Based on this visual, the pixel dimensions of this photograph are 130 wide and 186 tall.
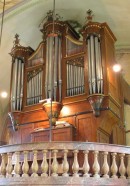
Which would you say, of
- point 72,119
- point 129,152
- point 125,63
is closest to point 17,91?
point 72,119

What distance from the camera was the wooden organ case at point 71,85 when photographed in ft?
27.8

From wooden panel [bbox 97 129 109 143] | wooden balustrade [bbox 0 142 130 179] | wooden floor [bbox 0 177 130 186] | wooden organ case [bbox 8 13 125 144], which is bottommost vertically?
wooden floor [bbox 0 177 130 186]

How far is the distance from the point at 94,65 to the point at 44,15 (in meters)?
2.76

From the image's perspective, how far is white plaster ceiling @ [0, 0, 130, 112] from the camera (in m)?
9.98

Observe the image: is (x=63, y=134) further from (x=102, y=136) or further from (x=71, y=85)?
(x=71, y=85)

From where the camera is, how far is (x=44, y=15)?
34.8ft

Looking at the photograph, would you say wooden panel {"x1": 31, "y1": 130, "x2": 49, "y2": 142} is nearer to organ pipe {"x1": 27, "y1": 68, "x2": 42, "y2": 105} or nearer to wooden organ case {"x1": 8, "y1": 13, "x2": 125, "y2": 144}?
wooden organ case {"x1": 8, "y1": 13, "x2": 125, "y2": 144}

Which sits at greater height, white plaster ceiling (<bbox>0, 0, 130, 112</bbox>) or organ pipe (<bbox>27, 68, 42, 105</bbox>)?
white plaster ceiling (<bbox>0, 0, 130, 112</bbox>)

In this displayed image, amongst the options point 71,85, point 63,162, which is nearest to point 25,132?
point 71,85

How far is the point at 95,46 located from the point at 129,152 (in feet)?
11.8

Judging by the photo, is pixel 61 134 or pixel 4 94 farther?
pixel 4 94

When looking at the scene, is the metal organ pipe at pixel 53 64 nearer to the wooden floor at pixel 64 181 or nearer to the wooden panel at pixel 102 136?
the wooden panel at pixel 102 136

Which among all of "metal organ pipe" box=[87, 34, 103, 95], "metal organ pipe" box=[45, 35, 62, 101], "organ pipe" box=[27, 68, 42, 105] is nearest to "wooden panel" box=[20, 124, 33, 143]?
"organ pipe" box=[27, 68, 42, 105]

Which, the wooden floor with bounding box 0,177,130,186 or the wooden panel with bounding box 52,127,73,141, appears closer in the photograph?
the wooden floor with bounding box 0,177,130,186
